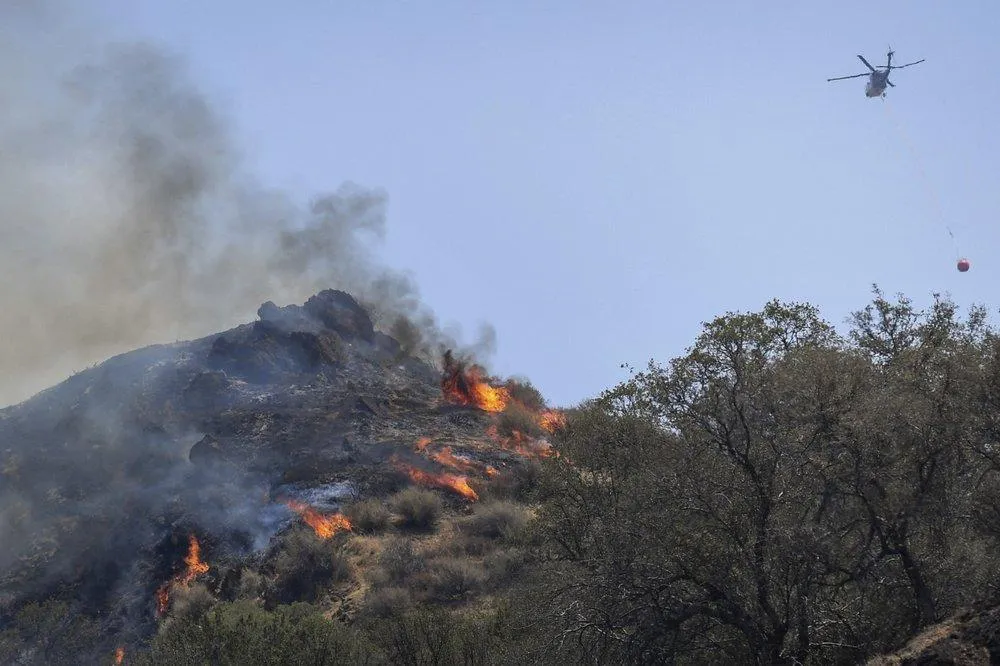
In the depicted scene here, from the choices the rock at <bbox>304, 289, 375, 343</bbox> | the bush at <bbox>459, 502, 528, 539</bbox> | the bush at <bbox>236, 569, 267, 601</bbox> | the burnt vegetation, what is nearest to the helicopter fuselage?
the burnt vegetation

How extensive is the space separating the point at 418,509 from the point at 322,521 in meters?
6.06

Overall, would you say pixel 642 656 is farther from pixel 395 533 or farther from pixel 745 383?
pixel 395 533

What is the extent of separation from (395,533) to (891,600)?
1453 inches

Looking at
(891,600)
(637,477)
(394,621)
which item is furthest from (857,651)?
(394,621)

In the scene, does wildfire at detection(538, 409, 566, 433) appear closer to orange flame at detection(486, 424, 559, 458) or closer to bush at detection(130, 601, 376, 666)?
orange flame at detection(486, 424, 559, 458)

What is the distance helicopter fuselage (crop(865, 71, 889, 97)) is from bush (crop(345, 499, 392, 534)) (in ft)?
126

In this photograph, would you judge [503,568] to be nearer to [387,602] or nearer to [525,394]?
[387,602]

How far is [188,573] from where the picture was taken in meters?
47.6

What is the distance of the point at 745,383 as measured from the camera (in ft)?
61.8

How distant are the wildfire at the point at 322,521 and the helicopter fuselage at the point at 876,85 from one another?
40.3 metres

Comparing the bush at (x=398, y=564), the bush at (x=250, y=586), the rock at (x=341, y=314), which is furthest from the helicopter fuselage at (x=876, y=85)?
the rock at (x=341, y=314)

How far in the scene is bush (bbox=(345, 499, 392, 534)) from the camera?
51.9 m

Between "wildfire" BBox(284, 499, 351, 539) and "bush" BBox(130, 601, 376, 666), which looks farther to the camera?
"wildfire" BBox(284, 499, 351, 539)

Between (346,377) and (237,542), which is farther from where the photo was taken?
(346,377)
